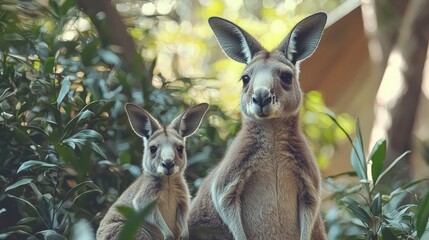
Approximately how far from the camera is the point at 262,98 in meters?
3.12

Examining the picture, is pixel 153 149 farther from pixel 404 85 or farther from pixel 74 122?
pixel 404 85

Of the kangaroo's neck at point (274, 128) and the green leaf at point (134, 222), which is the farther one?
the kangaroo's neck at point (274, 128)

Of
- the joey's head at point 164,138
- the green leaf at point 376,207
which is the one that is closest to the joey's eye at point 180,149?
the joey's head at point 164,138

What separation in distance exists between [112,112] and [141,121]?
540mm

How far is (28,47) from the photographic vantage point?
13.6 feet

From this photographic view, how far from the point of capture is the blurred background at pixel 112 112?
3365mm

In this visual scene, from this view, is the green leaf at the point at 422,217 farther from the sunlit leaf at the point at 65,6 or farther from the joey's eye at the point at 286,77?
the sunlit leaf at the point at 65,6

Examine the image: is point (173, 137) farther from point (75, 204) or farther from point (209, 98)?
point (209, 98)

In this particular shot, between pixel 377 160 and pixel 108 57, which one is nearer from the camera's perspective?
pixel 377 160

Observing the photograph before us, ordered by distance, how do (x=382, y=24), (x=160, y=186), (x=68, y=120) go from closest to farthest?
1. (x=160, y=186)
2. (x=68, y=120)
3. (x=382, y=24)

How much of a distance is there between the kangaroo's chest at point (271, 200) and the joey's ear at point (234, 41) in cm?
49

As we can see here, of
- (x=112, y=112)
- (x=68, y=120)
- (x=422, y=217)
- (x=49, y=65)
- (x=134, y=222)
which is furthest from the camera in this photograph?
(x=112, y=112)

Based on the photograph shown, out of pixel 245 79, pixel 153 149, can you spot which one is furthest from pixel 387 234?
pixel 153 149

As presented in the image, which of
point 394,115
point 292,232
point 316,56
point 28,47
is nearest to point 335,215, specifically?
point 292,232
